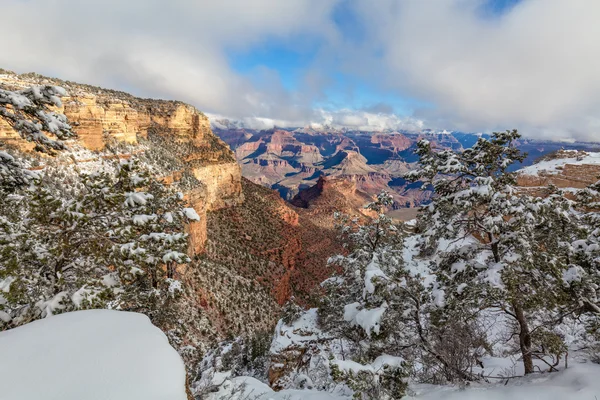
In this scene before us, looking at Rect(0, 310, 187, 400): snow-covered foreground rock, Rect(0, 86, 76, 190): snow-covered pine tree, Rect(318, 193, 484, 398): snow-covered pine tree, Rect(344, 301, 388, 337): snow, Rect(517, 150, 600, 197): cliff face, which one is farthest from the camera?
Rect(517, 150, 600, 197): cliff face

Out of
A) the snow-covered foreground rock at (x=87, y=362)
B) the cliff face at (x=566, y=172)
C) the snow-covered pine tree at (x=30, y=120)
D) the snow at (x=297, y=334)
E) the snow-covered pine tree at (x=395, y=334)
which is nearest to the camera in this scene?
the snow-covered foreground rock at (x=87, y=362)

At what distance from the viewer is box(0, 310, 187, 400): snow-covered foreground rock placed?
329 centimetres

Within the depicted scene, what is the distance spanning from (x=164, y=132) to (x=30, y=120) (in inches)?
1535

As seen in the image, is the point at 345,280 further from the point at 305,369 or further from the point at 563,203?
the point at 563,203

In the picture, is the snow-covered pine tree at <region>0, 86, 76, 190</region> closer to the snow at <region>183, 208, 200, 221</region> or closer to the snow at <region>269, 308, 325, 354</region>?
the snow at <region>183, 208, 200, 221</region>

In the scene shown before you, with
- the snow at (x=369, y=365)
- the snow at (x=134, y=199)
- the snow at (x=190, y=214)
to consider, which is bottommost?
the snow at (x=369, y=365)

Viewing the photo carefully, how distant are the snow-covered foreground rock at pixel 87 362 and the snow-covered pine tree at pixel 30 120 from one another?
309 centimetres

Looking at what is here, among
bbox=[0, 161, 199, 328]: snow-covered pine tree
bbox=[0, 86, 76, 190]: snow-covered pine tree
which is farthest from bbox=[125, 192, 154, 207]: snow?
bbox=[0, 86, 76, 190]: snow-covered pine tree

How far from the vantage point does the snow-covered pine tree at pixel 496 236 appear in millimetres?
5973

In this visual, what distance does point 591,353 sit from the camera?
7.12m

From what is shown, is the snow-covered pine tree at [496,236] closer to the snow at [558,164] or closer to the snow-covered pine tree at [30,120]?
the snow-covered pine tree at [30,120]

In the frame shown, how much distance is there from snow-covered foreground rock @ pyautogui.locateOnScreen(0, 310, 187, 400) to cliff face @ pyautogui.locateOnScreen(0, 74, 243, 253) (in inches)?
899

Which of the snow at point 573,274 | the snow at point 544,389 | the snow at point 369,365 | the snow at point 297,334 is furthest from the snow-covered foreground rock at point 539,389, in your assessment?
the snow at point 297,334

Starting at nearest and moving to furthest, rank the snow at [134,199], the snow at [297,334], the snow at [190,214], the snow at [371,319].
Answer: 1. the snow at [371,319]
2. the snow at [134,199]
3. the snow at [190,214]
4. the snow at [297,334]
